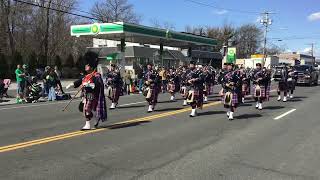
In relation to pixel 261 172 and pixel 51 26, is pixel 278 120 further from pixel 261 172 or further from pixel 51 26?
pixel 51 26

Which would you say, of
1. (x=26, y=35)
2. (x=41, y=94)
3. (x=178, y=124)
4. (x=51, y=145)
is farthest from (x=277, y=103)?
(x=26, y=35)

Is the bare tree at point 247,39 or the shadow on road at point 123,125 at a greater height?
the bare tree at point 247,39

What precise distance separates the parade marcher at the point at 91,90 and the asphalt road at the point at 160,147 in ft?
1.63

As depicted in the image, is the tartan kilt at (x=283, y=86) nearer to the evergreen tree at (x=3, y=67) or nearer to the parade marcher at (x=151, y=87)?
the parade marcher at (x=151, y=87)

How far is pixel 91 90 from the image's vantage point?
455 inches

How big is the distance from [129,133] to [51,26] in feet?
183

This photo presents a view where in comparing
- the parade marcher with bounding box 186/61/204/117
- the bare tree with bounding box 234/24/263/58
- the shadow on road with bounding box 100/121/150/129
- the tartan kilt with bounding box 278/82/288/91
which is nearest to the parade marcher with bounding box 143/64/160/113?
the parade marcher with bounding box 186/61/204/117

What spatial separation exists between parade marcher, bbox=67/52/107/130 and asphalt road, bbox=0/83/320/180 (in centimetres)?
50

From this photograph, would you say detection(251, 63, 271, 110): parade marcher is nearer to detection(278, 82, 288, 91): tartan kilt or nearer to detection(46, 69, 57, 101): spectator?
detection(278, 82, 288, 91): tartan kilt

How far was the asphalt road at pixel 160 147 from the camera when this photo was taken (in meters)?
7.55

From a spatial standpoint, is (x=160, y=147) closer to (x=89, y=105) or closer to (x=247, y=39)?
(x=89, y=105)

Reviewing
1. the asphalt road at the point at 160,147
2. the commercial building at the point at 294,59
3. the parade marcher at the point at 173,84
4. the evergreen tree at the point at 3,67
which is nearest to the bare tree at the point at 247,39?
the commercial building at the point at 294,59

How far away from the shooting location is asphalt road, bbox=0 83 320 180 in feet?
24.8

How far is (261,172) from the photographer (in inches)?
303
